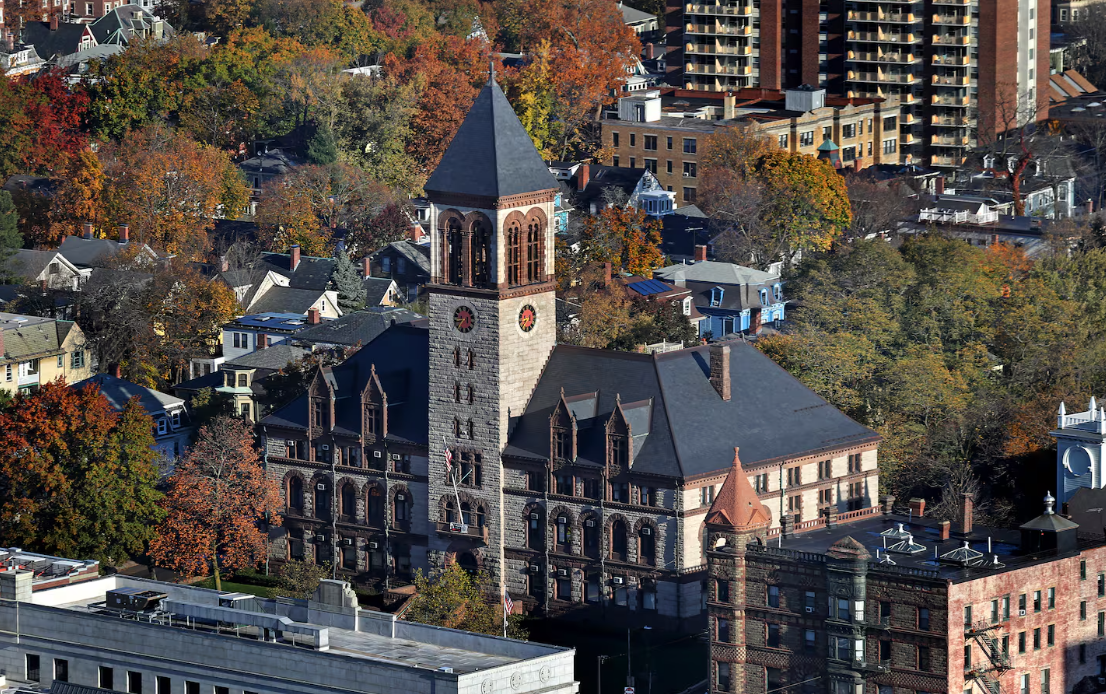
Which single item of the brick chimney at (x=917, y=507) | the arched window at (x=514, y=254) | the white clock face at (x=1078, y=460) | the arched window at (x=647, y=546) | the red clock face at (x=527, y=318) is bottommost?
the arched window at (x=647, y=546)

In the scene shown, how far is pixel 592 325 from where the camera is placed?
7643 inches

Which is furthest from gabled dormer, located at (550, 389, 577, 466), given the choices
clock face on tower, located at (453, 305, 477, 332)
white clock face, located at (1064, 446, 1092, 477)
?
white clock face, located at (1064, 446, 1092, 477)

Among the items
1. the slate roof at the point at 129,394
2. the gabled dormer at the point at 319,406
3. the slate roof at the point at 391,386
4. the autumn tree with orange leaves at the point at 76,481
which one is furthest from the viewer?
the slate roof at the point at 129,394

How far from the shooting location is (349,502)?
6609 inches

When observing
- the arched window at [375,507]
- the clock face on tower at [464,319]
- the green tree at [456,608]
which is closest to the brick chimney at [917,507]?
the green tree at [456,608]

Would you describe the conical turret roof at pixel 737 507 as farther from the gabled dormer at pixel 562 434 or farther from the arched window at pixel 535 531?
the arched window at pixel 535 531

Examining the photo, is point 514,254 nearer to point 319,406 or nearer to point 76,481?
point 319,406

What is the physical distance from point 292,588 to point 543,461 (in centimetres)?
1501

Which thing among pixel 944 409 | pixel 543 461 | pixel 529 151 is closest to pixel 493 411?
pixel 543 461

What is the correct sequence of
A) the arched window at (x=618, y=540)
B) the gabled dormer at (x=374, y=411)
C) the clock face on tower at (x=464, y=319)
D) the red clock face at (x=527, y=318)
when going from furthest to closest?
the gabled dormer at (x=374, y=411)
the red clock face at (x=527, y=318)
the clock face on tower at (x=464, y=319)
the arched window at (x=618, y=540)

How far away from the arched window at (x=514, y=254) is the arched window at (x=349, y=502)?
16.4 m

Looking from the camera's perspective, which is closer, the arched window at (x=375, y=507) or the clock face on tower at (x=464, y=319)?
the clock face on tower at (x=464, y=319)

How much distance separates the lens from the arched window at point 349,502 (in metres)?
168

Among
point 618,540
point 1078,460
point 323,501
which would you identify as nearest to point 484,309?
point 618,540
